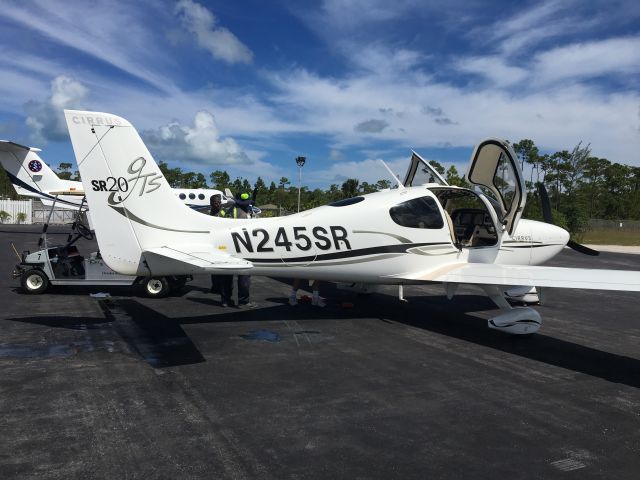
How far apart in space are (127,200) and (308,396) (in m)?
3.95

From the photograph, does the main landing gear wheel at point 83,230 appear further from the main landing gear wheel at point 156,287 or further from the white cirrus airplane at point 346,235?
the white cirrus airplane at point 346,235

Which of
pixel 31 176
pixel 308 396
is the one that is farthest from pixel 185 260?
pixel 31 176

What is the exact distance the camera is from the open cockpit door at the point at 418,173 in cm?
973

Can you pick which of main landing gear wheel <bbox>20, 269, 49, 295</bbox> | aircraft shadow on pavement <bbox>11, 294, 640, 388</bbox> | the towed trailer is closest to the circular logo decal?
the towed trailer

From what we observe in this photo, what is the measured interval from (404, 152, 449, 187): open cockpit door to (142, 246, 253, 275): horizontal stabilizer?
4.72 metres

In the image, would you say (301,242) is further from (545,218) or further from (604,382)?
(545,218)

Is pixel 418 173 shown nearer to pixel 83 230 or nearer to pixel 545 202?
pixel 545 202

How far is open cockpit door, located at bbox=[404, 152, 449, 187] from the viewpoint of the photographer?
9.73 metres

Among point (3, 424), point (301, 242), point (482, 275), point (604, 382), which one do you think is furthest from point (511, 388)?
point (3, 424)

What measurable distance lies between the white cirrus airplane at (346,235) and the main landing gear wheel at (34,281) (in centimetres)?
478

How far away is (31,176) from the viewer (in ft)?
90.1

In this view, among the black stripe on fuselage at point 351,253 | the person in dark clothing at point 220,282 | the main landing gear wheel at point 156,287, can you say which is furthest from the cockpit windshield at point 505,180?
the main landing gear wheel at point 156,287

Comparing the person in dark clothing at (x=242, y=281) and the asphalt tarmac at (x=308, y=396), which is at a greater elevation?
the person in dark clothing at (x=242, y=281)

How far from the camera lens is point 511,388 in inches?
212
